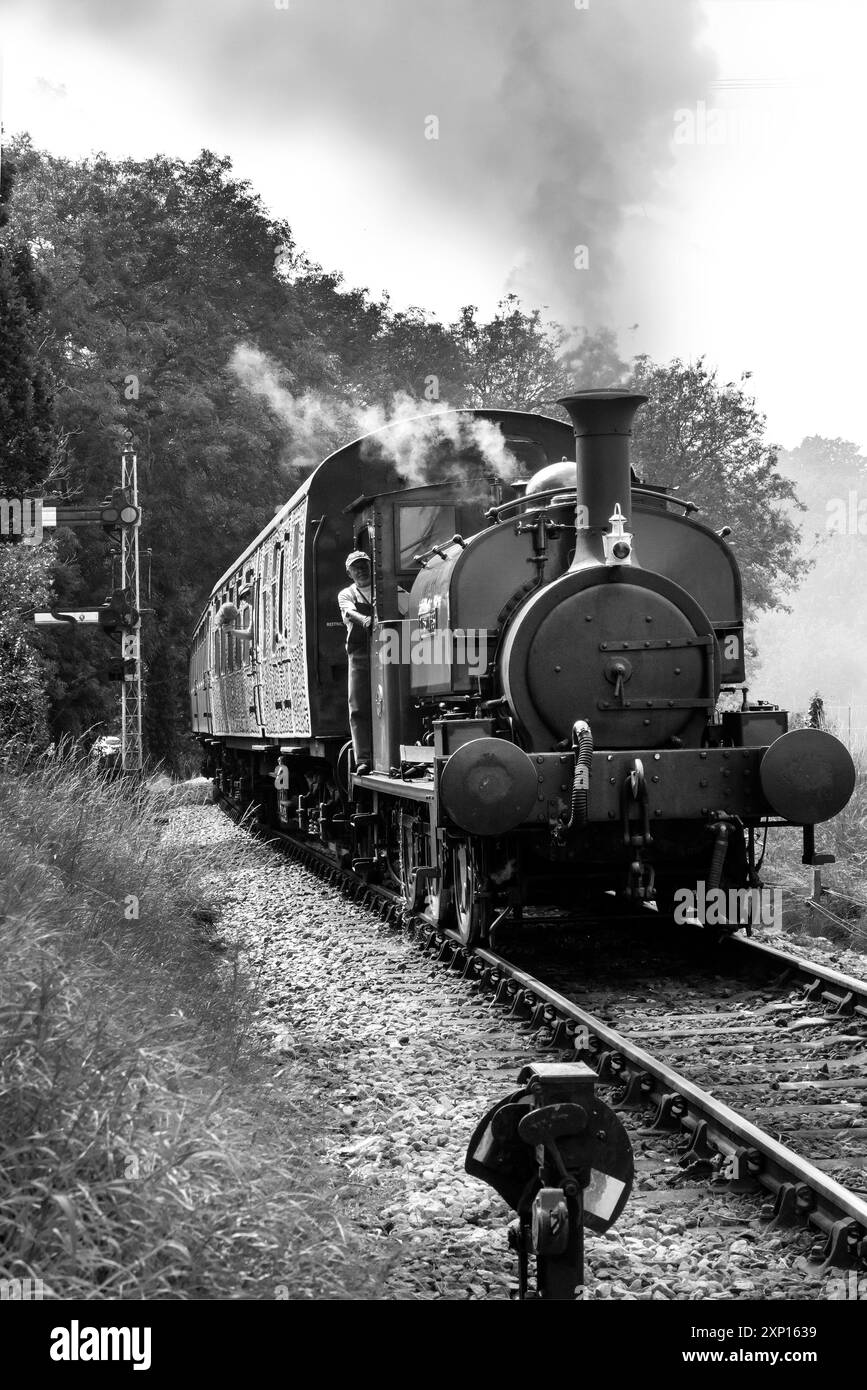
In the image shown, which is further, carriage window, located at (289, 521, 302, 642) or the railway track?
carriage window, located at (289, 521, 302, 642)

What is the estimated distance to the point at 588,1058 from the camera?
5.99m

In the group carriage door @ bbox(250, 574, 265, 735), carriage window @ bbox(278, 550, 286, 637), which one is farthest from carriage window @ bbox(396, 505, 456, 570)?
carriage door @ bbox(250, 574, 265, 735)

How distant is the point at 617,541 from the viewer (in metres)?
7.70

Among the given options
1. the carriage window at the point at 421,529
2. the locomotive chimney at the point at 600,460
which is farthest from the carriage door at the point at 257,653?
the locomotive chimney at the point at 600,460

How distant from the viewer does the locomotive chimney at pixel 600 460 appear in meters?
7.62

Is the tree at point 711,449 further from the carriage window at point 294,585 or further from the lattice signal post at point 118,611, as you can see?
the carriage window at point 294,585

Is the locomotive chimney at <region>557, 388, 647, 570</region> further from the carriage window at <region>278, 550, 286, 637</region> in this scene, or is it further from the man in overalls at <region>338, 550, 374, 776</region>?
the carriage window at <region>278, 550, 286, 637</region>

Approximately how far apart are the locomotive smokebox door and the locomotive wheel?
4.41m

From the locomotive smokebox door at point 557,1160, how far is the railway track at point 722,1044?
2.99 feet

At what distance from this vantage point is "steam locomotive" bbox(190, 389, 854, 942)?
746 centimetres

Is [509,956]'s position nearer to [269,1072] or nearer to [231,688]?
[269,1072]

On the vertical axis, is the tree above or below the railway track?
above

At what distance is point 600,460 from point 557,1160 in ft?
16.3

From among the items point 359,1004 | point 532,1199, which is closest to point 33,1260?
point 532,1199
